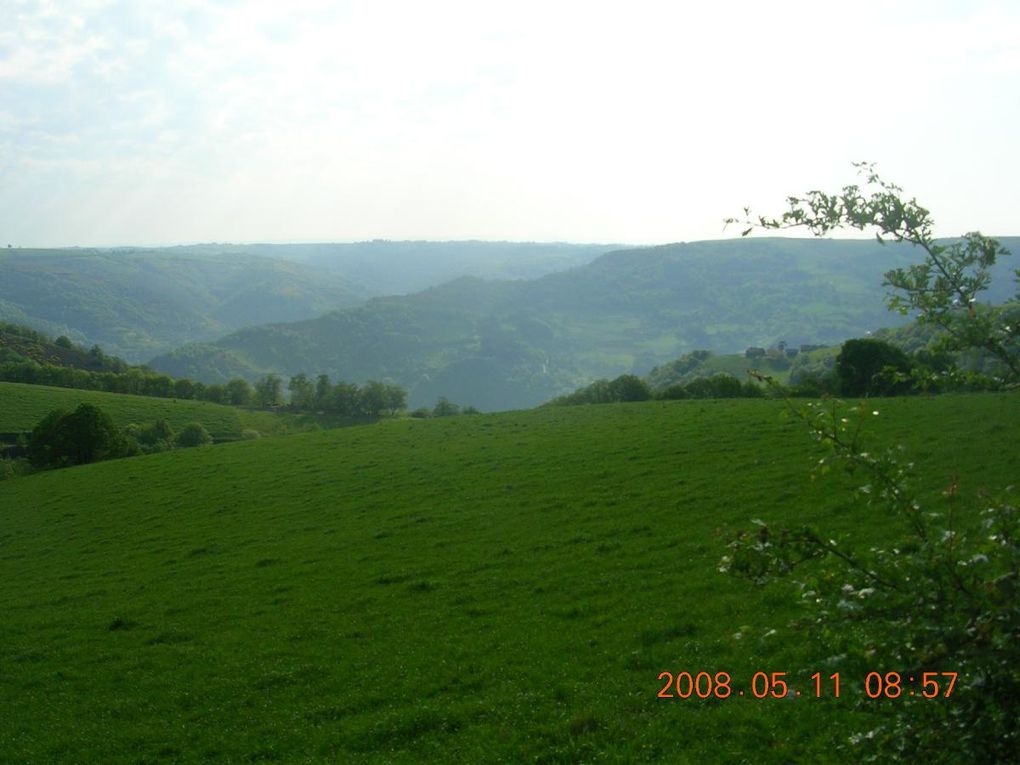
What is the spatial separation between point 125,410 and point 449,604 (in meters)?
68.7

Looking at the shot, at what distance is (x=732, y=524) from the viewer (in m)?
19.0

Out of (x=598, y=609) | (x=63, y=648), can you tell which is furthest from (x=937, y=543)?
(x=63, y=648)

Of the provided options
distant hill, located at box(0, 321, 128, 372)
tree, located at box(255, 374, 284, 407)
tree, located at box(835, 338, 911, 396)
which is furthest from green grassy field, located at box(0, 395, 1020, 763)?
distant hill, located at box(0, 321, 128, 372)

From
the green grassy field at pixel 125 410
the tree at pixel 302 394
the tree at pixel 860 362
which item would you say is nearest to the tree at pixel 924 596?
the tree at pixel 860 362

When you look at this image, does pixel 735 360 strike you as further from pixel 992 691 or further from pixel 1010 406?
pixel 992 691

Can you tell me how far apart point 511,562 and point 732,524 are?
6.09 m

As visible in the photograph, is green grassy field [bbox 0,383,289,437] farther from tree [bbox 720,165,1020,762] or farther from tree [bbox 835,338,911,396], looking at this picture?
tree [bbox 720,165,1020,762]

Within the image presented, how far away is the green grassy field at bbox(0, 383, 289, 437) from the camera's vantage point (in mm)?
69387

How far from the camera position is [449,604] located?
16.7 m

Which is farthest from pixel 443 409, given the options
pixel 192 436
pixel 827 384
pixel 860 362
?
pixel 860 362

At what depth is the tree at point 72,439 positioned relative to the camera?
1940 inches

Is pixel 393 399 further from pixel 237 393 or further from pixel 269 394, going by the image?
pixel 237 393

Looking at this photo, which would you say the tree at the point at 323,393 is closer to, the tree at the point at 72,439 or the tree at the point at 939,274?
the tree at the point at 72,439

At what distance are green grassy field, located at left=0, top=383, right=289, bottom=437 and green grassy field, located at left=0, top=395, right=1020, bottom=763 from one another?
3931cm
